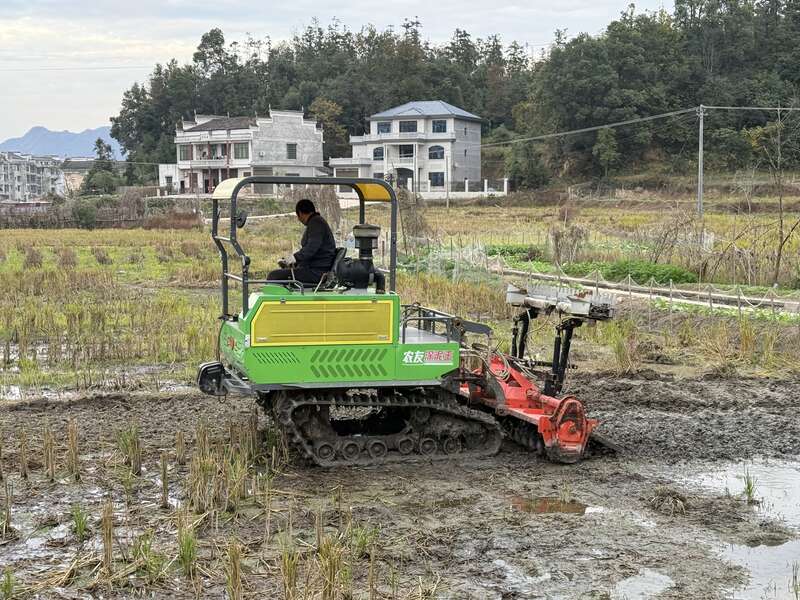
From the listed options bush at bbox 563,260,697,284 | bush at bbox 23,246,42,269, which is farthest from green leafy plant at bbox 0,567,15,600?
bush at bbox 23,246,42,269

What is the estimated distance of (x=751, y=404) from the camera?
1128 cm

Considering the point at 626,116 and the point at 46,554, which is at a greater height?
the point at 626,116

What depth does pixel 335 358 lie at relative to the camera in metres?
8.34

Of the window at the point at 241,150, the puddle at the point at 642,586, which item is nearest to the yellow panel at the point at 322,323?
the puddle at the point at 642,586

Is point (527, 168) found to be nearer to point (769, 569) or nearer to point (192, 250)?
point (192, 250)

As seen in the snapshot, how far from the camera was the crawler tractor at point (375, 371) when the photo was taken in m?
8.25

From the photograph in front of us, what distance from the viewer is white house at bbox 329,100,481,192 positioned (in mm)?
67625

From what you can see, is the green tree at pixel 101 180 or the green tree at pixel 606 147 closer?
the green tree at pixel 606 147

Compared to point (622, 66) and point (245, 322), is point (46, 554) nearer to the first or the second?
point (245, 322)

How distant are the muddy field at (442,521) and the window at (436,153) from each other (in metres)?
59.0

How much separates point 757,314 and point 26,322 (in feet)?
38.1

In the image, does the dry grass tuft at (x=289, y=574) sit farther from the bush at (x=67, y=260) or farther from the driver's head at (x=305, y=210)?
the bush at (x=67, y=260)

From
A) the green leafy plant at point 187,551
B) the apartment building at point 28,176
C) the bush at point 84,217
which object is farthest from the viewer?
the apartment building at point 28,176

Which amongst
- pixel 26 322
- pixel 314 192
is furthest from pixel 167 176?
pixel 26 322
